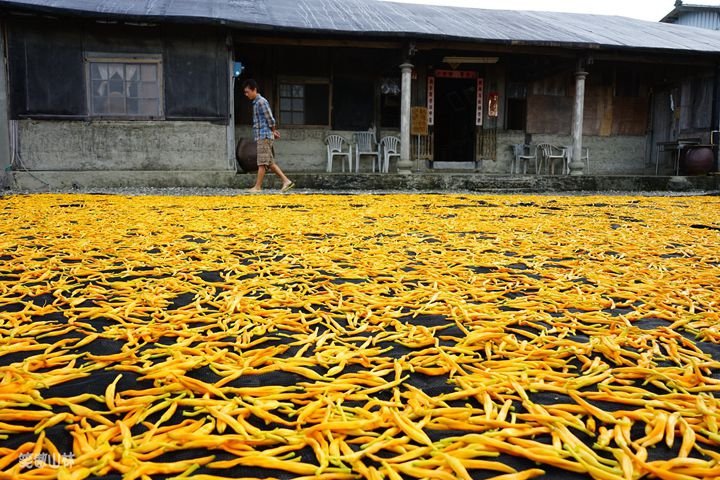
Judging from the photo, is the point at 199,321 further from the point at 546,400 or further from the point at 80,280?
the point at 546,400

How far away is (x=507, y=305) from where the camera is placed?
184 cm

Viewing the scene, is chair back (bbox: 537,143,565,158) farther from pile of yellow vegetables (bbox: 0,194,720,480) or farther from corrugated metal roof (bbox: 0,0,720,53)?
pile of yellow vegetables (bbox: 0,194,720,480)

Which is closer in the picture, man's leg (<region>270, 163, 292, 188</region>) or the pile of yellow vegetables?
the pile of yellow vegetables

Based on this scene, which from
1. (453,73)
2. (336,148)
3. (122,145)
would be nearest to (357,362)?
(122,145)

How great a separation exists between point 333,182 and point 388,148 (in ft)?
8.06

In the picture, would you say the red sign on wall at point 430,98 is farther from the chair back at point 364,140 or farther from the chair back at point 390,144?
the chair back at point 364,140

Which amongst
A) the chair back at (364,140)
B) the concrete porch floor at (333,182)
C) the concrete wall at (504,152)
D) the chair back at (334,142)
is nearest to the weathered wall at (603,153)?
the concrete wall at (504,152)

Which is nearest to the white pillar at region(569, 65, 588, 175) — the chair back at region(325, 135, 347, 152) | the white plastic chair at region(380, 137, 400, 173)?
the white plastic chair at region(380, 137, 400, 173)

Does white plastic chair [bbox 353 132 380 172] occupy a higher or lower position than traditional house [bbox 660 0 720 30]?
lower

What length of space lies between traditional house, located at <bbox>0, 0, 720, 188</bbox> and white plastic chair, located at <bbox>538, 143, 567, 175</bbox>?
24 cm

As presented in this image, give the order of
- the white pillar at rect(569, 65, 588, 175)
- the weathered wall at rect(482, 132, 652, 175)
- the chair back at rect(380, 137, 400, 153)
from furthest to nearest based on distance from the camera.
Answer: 1. the weathered wall at rect(482, 132, 652, 175)
2. the chair back at rect(380, 137, 400, 153)
3. the white pillar at rect(569, 65, 588, 175)

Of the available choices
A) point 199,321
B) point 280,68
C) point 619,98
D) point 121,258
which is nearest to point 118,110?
point 280,68

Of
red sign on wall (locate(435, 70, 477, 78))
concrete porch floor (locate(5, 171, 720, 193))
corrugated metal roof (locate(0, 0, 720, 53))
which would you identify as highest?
corrugated metal roof (locate(0, 0, 720, 53))

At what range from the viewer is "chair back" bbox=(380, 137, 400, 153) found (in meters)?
10.5
